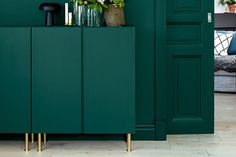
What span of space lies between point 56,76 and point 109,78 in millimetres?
336

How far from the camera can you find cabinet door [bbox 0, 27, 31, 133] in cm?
302

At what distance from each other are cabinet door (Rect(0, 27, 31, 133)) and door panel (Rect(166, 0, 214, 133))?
107 centimetres

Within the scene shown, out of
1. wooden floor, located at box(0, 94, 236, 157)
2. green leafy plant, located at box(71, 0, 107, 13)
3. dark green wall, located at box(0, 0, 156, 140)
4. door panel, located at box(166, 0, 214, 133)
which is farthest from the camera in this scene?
door panel, located at box(166, 0, 214, 133)

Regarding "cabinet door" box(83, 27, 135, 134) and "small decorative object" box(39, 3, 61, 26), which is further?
"small decorative object" box(39, 3, 61, 26)

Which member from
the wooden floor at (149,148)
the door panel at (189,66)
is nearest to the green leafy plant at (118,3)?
the door panel at (189,66)

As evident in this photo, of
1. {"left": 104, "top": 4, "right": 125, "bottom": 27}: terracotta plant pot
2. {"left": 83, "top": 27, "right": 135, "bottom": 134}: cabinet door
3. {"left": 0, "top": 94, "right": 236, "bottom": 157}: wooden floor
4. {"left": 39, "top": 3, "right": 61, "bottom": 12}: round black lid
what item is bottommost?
{"left": 0, "top": 94, "right": 236, "bottom": 157}: wooden floor

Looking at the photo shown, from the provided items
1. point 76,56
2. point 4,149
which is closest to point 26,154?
point 4,149

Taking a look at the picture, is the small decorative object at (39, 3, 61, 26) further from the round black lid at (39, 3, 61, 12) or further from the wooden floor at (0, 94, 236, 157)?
the wooden floor at (0, 94, 236, 157)

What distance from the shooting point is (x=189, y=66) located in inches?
141

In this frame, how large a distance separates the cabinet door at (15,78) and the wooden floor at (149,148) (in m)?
0.20

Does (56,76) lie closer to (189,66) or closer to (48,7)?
(48,7)

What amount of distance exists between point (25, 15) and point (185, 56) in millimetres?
1199

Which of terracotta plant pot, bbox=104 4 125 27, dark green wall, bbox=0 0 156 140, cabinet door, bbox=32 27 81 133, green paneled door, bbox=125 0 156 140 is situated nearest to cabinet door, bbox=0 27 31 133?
cabinet door, bbox=32 27 81 133

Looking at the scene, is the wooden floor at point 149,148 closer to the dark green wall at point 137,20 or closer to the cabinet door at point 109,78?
the cabinet door at point 109,78
